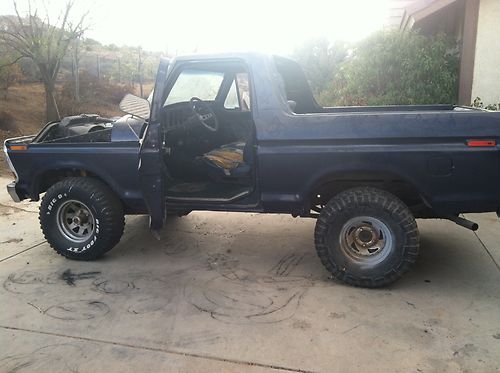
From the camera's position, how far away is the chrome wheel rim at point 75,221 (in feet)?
14.9

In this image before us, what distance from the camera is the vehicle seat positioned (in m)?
4.34

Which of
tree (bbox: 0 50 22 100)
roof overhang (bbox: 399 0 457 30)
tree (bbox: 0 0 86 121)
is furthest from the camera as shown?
tree (bbox: 0 50 22 100)

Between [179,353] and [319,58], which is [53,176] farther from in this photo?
A: [319,58]

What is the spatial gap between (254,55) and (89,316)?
8.09ft

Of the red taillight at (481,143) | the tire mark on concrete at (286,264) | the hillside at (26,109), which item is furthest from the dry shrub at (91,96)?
the red taillight at (481,143)

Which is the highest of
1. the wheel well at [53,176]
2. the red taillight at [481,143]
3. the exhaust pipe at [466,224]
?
the red taillight at [481,143]

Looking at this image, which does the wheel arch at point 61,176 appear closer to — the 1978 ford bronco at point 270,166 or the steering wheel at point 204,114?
the 1978 ford bronco at point 270,166

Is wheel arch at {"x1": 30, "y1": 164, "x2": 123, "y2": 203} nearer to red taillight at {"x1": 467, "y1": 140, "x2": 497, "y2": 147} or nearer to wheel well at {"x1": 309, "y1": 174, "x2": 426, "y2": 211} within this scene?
wheel well at {"x1": 309, "y1": 174, "x2": 426, "y2": 211}

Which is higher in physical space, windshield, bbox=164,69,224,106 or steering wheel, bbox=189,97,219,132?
windshield, bbox=164,69,224,106

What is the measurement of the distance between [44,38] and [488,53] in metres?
10.9

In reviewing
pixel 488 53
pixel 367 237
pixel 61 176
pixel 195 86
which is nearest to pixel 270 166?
pixel 367 237

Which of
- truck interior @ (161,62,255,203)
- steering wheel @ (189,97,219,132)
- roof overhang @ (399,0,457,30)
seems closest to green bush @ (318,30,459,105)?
roof overhang @ (399,0,457,30)

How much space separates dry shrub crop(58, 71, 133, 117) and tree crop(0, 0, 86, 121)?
2.52m

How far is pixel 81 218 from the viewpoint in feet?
14.9
